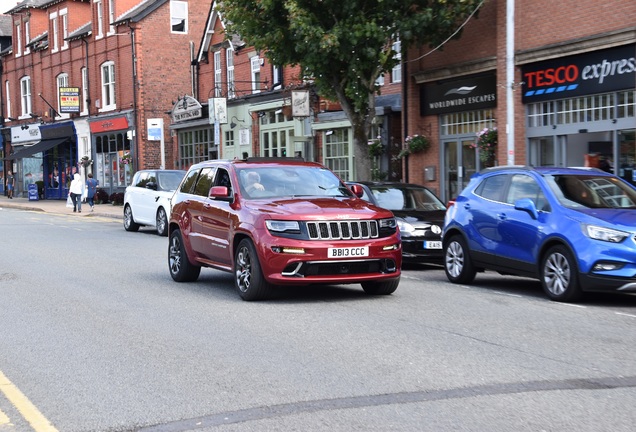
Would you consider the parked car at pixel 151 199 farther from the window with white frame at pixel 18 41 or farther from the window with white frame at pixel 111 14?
the window with white frame at pixel 18 41

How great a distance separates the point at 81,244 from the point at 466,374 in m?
14.9

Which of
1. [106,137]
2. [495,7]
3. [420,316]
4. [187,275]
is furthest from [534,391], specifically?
[106,137]

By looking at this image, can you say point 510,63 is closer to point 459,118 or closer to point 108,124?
point 459,118

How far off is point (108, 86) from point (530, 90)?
31334 mm

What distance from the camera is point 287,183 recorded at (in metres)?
11.7

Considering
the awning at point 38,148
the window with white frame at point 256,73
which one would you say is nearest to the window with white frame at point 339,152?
the window with white frame at point 256,73

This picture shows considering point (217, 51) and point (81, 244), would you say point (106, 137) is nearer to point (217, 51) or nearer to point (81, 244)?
point (217, 51)

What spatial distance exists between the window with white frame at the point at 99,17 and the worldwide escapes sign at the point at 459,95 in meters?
27.1

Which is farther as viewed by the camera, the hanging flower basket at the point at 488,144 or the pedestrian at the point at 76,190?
the pedestrian at the point at 76,190

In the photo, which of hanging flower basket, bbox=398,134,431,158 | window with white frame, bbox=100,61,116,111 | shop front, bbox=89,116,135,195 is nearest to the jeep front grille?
hanging flower basket, bbox=398,134,431,158

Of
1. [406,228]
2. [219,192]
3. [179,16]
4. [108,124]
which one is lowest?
[406,228]

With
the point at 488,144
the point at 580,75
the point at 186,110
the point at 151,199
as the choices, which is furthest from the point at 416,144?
the point at 186,110

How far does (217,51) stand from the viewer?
39938 mm

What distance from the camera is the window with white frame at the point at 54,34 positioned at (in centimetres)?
5275
